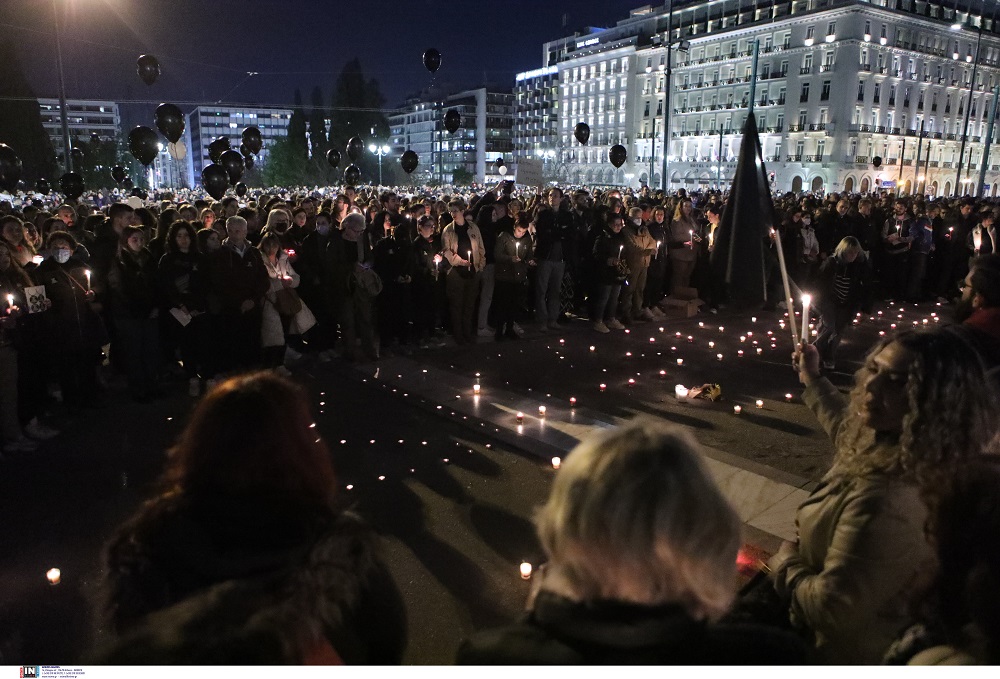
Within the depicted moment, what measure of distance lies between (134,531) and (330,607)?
0.73m

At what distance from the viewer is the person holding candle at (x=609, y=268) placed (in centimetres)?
1143

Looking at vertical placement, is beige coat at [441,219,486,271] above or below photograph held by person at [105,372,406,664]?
above

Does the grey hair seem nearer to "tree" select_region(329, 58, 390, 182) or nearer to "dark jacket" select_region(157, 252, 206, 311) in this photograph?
"dark jacket" select_region(157, 252, 206, 311)

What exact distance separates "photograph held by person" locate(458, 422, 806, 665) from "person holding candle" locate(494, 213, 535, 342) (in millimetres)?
9444

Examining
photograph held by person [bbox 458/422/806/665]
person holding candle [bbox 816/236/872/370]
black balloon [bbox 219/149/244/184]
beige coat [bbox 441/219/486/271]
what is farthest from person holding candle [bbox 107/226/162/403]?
black balloon [bbox 219/149/244/184]

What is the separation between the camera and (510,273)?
35.7ft

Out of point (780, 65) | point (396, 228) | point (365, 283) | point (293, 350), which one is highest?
point (780, 65)

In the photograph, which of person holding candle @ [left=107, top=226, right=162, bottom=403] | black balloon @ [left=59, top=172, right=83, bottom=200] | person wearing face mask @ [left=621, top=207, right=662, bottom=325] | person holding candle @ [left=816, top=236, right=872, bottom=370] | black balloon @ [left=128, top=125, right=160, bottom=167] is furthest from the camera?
black balloon @ [left=59, top=172, right=83, bottom=200]

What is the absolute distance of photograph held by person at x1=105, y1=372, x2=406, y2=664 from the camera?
5.85 ft

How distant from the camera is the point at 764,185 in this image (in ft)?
14.5

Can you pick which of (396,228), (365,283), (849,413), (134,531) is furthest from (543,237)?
(134,531)

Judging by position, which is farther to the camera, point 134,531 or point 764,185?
point 764,185

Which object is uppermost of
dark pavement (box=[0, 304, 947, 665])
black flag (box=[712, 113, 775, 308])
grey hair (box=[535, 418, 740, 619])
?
black flag (box=[712, 113, 775, 308])

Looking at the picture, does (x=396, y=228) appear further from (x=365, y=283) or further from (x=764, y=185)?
(x=764, y=185)
